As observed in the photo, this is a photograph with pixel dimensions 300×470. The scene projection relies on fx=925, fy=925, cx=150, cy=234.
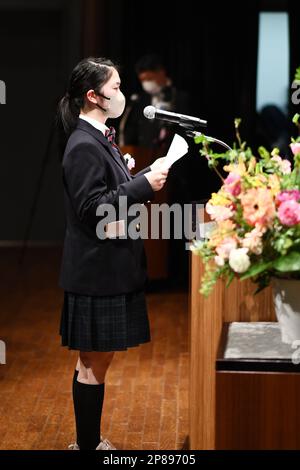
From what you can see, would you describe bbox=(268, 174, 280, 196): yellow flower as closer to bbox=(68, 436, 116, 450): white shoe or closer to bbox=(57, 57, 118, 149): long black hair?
bbox=(57, 57, 118, 149): long black hair

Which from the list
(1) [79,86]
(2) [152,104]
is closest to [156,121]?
(2) [152,104]

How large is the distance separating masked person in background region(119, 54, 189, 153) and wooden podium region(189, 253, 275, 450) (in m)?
3.75

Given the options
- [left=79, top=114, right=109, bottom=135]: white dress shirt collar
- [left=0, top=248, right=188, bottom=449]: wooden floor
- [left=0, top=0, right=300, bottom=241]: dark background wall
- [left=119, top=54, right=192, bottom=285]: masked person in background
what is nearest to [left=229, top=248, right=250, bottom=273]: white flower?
[left=79, top=114, right=109, bottom=135]: white dress shirt collar

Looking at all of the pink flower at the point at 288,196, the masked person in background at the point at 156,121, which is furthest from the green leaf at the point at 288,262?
the masked person in background at the point at 156,121

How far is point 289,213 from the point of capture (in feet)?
7.13

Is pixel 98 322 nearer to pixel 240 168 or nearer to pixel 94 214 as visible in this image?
pixel 94 214

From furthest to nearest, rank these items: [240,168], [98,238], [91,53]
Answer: [91,53], [98,238], [240,168]

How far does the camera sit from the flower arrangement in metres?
2.19

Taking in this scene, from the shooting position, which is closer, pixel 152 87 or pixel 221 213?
pixel 221 213

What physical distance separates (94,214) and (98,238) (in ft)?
0.40

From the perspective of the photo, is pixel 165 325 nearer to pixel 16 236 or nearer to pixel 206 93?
pixel 206 93

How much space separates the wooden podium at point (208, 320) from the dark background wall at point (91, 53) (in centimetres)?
442

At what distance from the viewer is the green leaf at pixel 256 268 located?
221 cm

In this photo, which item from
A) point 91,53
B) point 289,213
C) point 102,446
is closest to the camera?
point 289,213
